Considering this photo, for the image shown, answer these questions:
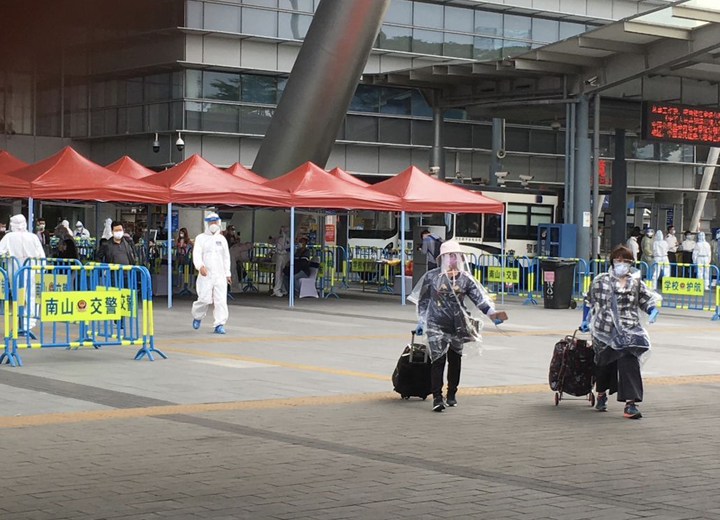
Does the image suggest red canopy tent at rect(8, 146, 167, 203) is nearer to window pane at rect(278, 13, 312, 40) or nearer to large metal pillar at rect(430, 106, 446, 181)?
large metal pillar at rect(430, 106, 446, 181)

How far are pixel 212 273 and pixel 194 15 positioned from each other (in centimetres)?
2611

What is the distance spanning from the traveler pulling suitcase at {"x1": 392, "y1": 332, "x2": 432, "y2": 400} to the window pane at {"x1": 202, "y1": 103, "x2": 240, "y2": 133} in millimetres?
33343

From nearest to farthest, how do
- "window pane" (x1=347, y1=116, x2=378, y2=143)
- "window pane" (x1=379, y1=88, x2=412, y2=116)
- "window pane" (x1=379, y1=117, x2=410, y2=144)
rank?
"window pane" (x1=347, y1=116, x2=378, y2=143) < "window pane" (x1=379, y1=88, x2=412, y2=116) < "window pane" (x1=379, y1=117, x2=410, y2=144)

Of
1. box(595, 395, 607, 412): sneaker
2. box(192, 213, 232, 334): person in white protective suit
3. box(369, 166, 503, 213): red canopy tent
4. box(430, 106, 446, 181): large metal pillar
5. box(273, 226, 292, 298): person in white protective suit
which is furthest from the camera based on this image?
box(430, 106, 446, 181): large metal pillar

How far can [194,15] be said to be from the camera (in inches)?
1716

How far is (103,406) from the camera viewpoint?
11055 millimetres

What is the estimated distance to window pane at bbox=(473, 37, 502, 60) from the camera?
48469 mm

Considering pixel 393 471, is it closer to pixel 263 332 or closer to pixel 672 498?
pixel 672 498

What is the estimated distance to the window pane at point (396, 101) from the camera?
48.0m

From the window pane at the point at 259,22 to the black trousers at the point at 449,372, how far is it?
1343 inches

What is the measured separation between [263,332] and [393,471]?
38.4 feet

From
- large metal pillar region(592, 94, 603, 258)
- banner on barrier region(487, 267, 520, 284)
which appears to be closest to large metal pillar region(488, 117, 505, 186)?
large metal pillar region(592, 94, 603, 258)

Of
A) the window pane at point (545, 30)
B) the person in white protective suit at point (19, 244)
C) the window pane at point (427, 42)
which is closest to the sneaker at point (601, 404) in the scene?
the person in white protective suit at point (19, 244)

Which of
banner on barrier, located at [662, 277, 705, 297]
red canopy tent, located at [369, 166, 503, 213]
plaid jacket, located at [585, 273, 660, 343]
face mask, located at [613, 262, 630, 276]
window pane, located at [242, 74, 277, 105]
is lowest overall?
banner on barrier, located at [662, 277, 705, 297]
